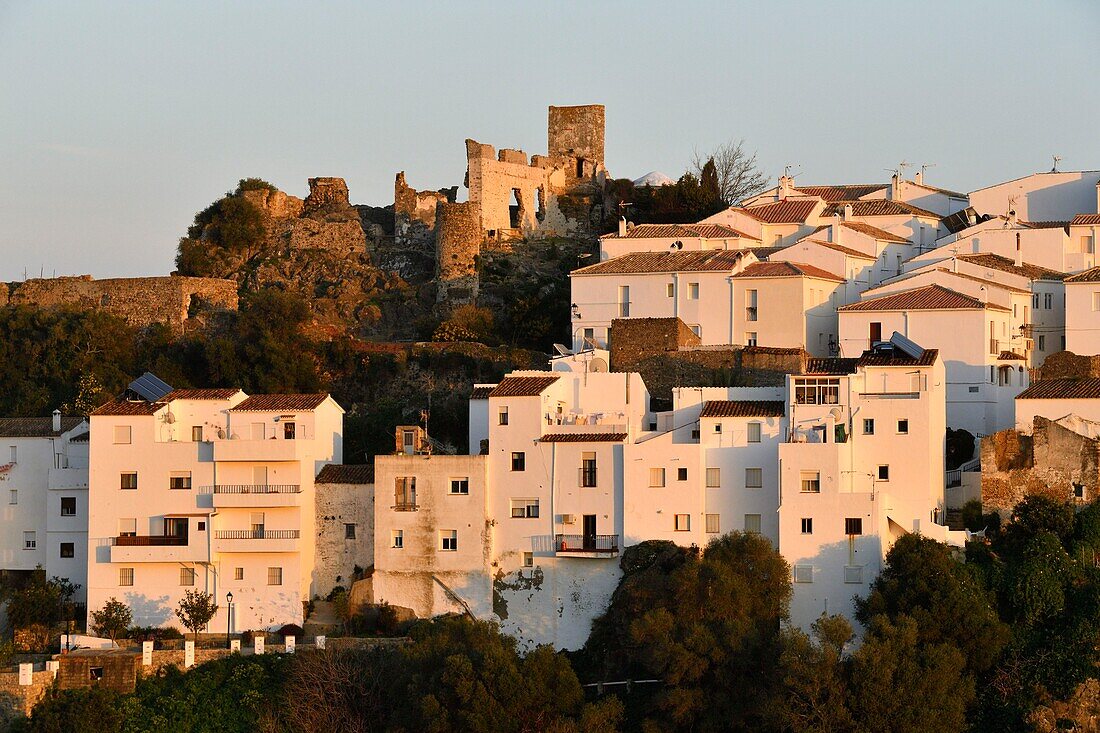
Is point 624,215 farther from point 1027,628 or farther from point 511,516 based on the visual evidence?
point 1027,628

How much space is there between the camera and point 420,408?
54.5 meters

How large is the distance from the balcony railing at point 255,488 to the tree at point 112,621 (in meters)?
3.38

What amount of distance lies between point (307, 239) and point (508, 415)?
21295 mm

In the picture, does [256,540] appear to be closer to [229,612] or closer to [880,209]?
[229,612]

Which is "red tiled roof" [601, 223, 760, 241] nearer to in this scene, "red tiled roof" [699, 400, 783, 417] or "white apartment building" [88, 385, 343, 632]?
"red tiled roof" [699, 400, 783, 417]

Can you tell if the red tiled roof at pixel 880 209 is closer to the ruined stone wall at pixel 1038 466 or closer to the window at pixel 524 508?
the ruined stone wall at pixel 1038 466

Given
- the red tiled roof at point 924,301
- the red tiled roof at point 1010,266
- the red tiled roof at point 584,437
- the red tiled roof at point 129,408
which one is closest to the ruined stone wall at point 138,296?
the red tiled roof at point 129,408

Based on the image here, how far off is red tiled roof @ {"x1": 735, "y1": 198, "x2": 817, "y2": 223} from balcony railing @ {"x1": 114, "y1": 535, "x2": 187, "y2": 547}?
21.4 metres

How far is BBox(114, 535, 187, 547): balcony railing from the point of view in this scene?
47.6 m

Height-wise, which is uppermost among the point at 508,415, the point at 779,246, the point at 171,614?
the point at 779,246

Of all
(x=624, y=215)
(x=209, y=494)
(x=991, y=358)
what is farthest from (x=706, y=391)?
(x=624, y=215)

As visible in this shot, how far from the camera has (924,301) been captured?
170 feet

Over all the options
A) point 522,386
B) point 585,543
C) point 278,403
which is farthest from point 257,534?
point 585,543

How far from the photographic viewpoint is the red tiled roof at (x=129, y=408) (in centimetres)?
4859
